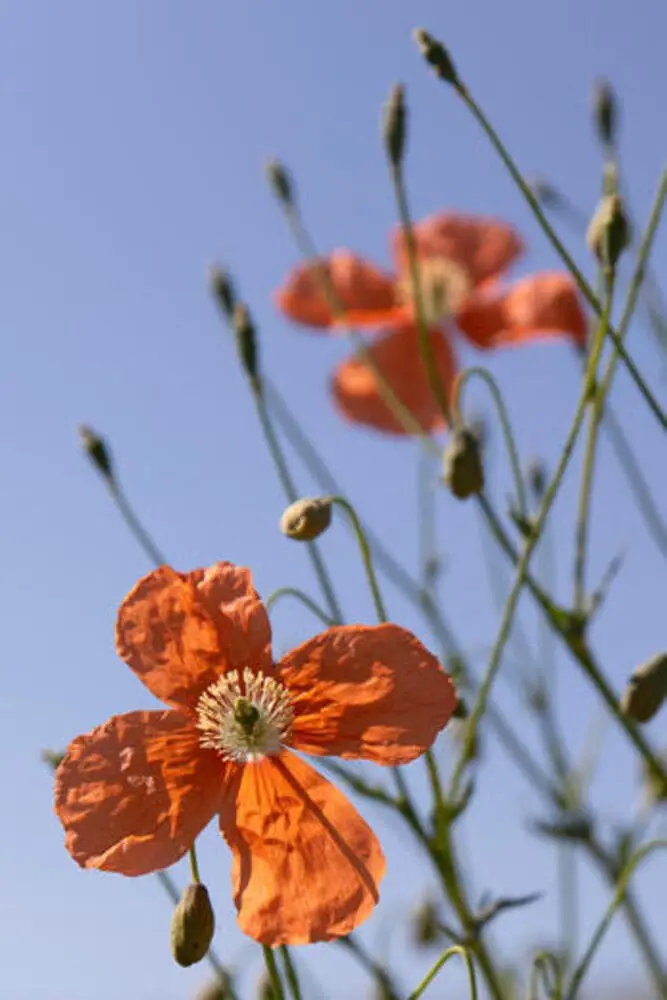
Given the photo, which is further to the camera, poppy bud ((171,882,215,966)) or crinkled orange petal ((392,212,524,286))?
crinkled orange petal ((392,212,524,286))

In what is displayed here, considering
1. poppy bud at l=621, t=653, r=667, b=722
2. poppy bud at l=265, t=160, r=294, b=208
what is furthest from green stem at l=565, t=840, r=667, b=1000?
poppy bud at l=265, t=160, r=294, b=208

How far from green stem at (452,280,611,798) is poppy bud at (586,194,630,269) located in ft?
0.47

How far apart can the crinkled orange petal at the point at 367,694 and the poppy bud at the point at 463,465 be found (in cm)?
39

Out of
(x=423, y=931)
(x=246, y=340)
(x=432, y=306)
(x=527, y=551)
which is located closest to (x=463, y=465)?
(x=527, y=551)

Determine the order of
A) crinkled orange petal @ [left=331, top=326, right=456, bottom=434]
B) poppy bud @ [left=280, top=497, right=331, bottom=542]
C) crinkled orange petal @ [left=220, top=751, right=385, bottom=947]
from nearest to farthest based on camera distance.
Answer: crinkled orange petal @ [left=220, top=751, right=385, bottom=947] < poppy bud @ [left=280, top=497, right=331, bottom=542] < crinkled orange petal @ [left=331, top=326, right=456, bottom=434]

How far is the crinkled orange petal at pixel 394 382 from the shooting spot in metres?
2.87

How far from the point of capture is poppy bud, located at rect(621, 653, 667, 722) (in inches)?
66.8

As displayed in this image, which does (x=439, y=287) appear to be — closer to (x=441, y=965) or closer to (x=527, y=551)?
(x=527, y=551)

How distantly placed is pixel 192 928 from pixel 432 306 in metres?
1.89

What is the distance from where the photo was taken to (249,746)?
62.3 inches

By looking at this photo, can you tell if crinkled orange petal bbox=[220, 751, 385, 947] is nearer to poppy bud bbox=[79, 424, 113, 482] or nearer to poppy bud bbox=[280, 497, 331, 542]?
poppy bud bbox=[280, 497, 331, 542]

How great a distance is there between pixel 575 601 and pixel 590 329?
539mm

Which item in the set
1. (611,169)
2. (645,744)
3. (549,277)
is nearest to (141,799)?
(645,744)

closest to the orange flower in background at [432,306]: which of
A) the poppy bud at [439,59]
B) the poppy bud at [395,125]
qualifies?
the poppy bud at [395,125]
